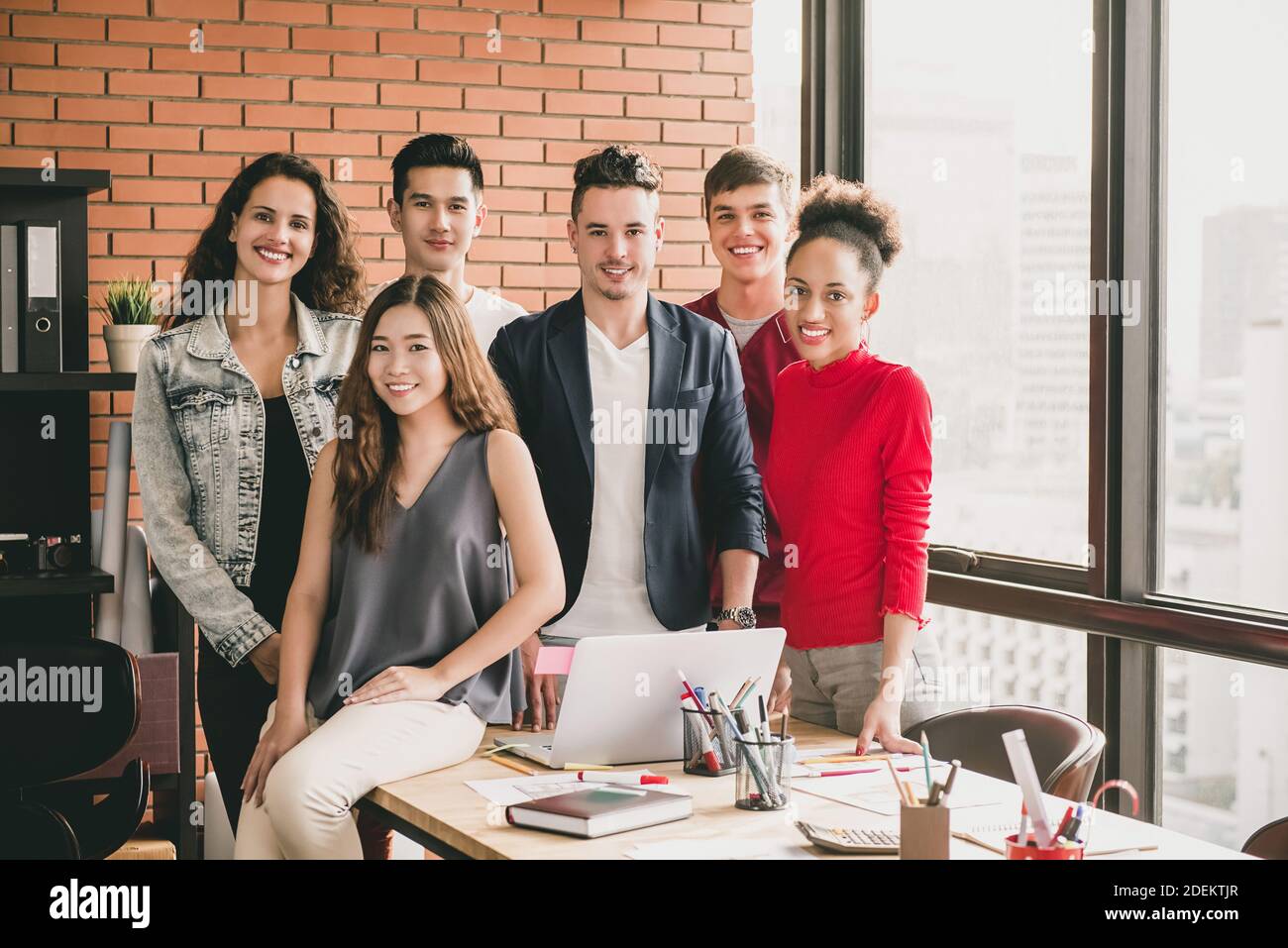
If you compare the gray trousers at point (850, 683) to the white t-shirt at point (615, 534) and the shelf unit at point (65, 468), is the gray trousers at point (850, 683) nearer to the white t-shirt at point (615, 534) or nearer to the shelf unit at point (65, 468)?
the white t-shirt at point (615, 534)

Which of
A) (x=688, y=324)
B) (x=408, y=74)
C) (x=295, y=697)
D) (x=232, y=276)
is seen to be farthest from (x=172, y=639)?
(x=408, y=74)

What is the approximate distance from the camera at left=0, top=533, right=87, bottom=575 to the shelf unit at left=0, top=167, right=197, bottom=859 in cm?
4

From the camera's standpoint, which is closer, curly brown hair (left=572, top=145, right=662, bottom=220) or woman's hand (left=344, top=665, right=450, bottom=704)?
woman's hand (left=344, top=665, right=450, bottom=704)

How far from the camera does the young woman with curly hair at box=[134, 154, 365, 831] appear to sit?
2.70m

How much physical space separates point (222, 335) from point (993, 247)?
2.40 m

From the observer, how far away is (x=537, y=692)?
2420 mm

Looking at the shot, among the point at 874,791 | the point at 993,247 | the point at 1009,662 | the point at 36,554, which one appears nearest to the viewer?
the point at 874,791

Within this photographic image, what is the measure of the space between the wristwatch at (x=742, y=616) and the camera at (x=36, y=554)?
1818 mm

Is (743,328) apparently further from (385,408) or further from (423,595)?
(423,595)

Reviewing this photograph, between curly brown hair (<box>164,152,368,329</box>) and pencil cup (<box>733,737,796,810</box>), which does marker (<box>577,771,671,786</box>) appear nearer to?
pencil cup (<box>733,737,796,810</box>)

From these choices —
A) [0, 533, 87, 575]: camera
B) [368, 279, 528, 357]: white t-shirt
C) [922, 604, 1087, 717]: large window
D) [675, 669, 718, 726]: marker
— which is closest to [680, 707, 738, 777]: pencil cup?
[675, 669, 718, 726]: marker

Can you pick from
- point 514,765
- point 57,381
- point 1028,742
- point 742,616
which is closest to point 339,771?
point 514,765

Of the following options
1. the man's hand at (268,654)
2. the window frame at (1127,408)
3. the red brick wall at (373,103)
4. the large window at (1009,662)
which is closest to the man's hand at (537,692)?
the man's hand at (268,654)

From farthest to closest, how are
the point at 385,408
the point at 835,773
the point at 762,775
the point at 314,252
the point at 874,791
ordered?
1. the point at 314,252
2. the point at 385,408
3. the point at 835,773
4. the point at 874,791
5. the point at 762,775
